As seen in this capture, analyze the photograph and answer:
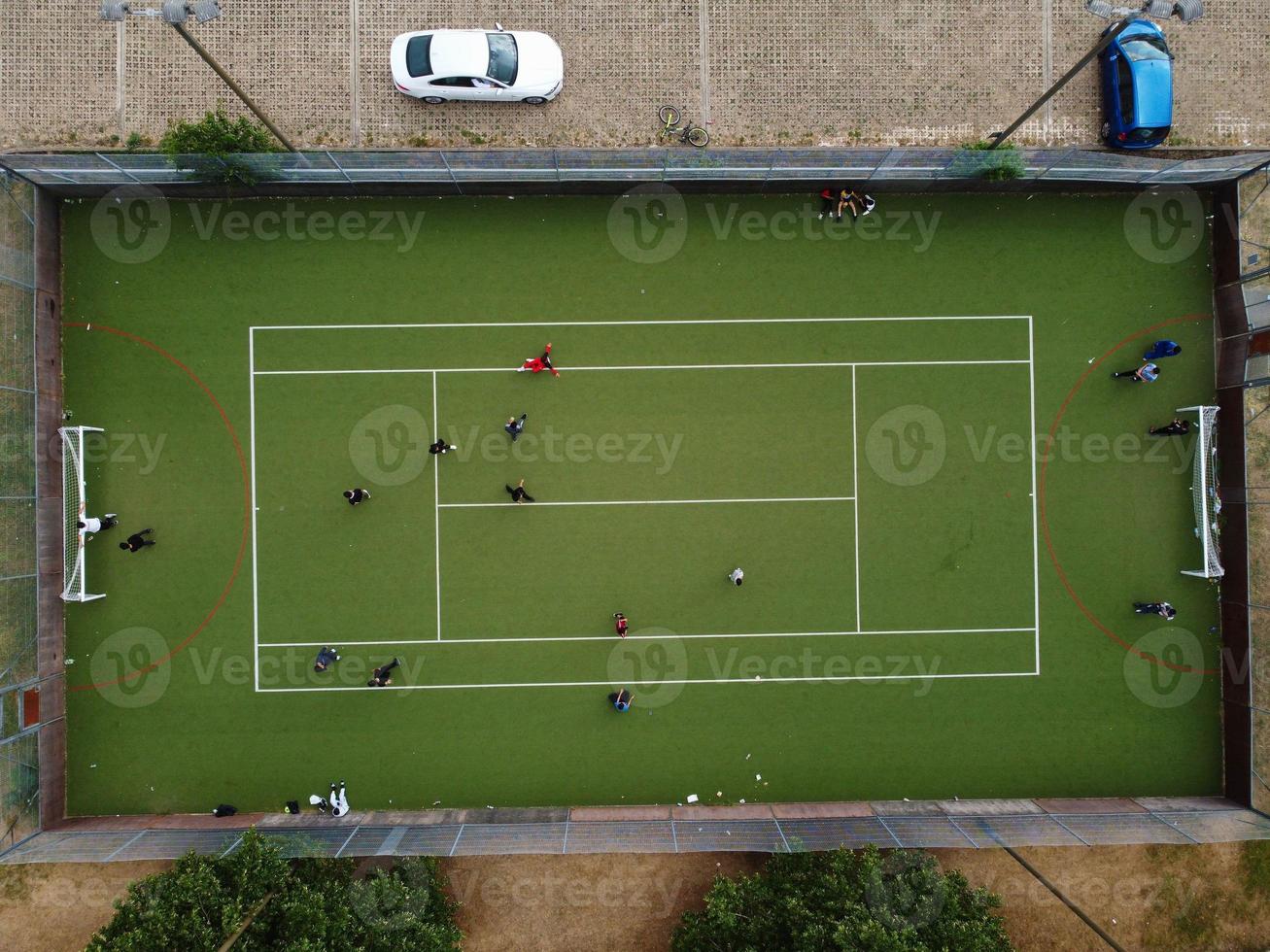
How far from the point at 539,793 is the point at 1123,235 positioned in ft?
53.9

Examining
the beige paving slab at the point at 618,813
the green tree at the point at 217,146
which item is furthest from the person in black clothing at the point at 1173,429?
the green tree at the point at 217,146

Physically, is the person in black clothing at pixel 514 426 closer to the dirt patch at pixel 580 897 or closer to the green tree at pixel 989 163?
the dirt patch at pixel 580 897

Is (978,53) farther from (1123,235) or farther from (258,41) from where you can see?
(258,41)

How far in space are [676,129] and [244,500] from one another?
1148 cm

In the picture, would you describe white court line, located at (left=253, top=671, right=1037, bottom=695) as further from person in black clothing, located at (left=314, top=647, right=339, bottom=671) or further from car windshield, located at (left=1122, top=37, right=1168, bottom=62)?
car windshield, located at (left=1122, top=37, right=1168, bottom=62)

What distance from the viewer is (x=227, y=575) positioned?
15.2m

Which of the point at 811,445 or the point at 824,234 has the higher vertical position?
the point at 824,234

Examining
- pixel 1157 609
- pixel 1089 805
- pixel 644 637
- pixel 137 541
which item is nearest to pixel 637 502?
pixel 644 637

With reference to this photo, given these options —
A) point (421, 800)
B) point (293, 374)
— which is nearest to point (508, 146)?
point (293, 374)

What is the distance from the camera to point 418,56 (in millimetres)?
14469

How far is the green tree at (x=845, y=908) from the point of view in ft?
43.4

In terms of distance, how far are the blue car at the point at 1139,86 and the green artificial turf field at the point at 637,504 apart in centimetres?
142

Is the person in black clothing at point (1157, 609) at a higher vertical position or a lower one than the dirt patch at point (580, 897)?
higher

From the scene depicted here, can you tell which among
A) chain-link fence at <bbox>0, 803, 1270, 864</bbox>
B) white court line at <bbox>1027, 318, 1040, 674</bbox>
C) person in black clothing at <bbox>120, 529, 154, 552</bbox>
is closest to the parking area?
white court line at <bbox>1027, 318, 1040, 674</bbox>
